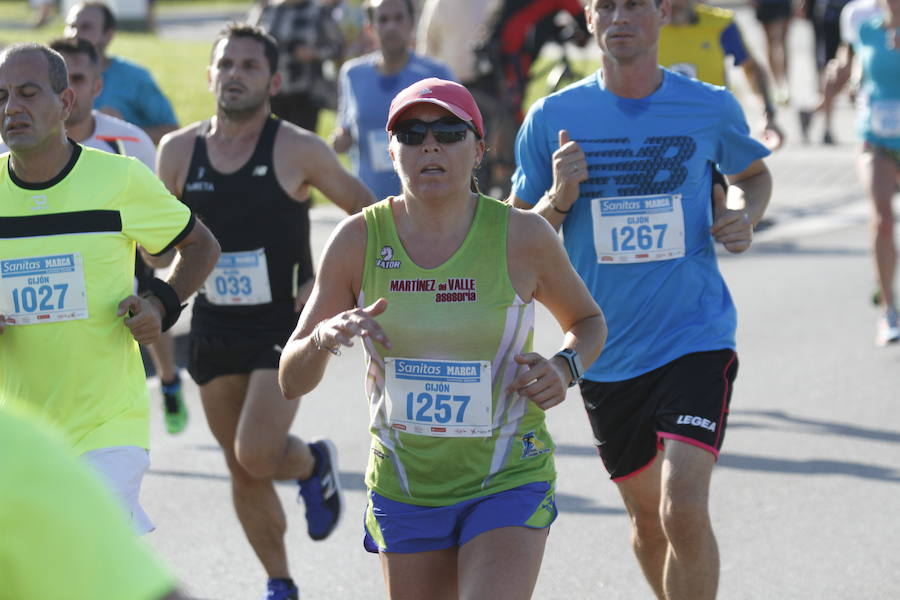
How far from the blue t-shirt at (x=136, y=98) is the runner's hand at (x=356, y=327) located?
191 inches

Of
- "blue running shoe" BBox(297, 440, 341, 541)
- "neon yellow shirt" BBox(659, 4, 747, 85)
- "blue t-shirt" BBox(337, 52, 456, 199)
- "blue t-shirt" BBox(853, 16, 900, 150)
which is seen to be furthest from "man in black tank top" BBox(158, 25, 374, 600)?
"blue t-shirt" BBox(853, 16, 900, 150)

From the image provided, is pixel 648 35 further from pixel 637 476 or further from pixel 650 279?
pixel 637 476

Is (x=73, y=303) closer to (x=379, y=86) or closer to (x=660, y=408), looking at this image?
(x=660, y=408)

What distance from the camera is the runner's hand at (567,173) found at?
482 centimetres

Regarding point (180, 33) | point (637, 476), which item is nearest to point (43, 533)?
point (637, 476)

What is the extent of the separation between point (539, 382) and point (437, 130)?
681mm

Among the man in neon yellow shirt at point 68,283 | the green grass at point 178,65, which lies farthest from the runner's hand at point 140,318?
the green grass at point 178,65

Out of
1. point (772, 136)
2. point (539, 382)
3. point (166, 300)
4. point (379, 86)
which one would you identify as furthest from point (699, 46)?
point (539, 382)

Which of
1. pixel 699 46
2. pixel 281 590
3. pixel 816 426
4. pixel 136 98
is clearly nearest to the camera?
pixel 281 590

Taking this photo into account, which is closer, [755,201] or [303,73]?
[755,201]

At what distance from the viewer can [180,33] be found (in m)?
29.7

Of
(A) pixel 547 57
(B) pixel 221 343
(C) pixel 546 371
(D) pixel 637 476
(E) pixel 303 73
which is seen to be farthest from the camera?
(A) pixel 547 57

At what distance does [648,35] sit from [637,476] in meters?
1.40

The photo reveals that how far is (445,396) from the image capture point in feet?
12.9
